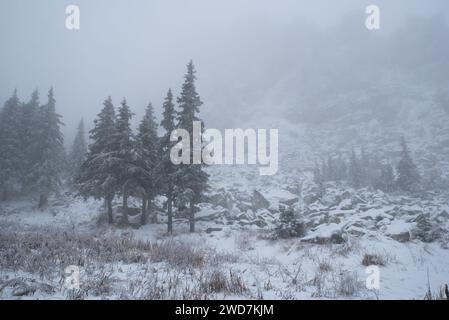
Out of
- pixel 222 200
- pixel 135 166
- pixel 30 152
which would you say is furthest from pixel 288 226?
pixel 30 152

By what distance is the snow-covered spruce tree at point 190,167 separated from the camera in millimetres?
22734

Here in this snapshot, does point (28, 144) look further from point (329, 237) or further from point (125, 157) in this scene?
point (329, 237)

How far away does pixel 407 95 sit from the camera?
13775cm

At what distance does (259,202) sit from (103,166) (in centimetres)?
1742

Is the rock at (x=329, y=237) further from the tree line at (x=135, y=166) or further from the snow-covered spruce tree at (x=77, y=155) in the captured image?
the snow-covered spruce tree at (x=77, y=155)

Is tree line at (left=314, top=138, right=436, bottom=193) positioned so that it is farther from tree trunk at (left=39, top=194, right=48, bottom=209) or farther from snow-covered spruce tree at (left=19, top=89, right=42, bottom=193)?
snow-covered spruce tree at (left=19, top=89, right=42, bottom=193)

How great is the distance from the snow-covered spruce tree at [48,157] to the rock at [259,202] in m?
26.0

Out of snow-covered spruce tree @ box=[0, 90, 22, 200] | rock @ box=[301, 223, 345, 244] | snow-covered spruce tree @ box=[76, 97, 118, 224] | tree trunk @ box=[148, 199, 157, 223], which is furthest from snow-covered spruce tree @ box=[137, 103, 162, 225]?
snow-covered spruce tree @ box=[0, 90, 22, 200]

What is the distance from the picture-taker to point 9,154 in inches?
1353

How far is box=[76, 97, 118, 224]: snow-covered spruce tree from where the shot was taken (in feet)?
78.7

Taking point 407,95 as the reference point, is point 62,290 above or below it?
below
